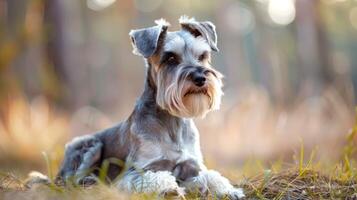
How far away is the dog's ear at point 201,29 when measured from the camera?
6828 millimetres

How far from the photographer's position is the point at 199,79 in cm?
591

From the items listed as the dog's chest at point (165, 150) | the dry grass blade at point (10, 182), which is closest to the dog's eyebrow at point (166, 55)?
the dog's chest at point (165, 150)

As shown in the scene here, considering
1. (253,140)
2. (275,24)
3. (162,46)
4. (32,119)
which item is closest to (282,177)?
(162,46)

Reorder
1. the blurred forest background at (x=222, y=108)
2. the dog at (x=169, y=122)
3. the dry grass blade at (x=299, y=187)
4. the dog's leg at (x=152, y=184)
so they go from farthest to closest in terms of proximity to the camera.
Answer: the blurred forest background at (x=222, y=108) < the dog at (x=169, y=122) < the dog's leg at (x=152, y=184) < the dry grass blade at (x=299, y=187)

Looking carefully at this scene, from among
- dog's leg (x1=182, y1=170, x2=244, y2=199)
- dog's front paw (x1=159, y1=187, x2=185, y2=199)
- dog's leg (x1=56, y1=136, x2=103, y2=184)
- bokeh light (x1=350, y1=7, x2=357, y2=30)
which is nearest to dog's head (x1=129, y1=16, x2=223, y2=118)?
A: dog's leg (x1=182, y1=170, x2=244, y2=199)

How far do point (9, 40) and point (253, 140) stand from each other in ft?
21.6

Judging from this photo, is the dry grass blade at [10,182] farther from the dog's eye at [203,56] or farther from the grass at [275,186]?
the dog's eye at [203,56]

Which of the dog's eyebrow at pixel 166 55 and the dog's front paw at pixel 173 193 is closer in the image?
the dog's front paw at pixel 173 193

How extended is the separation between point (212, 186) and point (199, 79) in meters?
0.98

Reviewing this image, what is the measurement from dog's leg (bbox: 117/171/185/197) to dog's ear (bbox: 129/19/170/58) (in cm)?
122

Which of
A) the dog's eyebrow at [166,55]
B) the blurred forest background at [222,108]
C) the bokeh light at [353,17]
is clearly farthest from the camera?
the bokeh light at [353,17]

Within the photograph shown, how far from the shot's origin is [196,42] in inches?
253

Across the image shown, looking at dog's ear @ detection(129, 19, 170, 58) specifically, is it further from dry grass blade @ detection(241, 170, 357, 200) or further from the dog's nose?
dry grass blade @ detection(241, 170, 357, 200)

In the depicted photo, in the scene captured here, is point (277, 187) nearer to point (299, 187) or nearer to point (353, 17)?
point (299, 187)
